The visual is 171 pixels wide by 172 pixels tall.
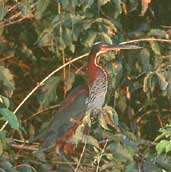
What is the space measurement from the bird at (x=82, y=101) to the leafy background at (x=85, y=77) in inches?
2.2

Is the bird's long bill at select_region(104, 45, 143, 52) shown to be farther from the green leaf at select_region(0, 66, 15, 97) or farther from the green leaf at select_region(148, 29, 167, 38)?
the green leaf at select_region(0, 66, 15, 97)

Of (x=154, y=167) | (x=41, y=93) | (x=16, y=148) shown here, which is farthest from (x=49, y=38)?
(x=154, y=167)

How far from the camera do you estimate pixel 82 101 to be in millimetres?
4438

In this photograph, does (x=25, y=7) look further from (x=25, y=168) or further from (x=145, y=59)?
(x=25, y=168)

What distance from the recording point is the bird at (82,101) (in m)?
4.30

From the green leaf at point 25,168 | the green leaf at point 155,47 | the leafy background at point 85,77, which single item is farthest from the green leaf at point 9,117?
the green leaf at point 155,47

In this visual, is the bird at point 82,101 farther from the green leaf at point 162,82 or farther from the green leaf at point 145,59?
the green leaf at point 162,82

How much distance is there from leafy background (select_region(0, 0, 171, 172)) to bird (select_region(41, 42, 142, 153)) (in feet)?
0.18

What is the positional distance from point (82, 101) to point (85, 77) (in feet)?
1.36

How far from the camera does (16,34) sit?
205 inches

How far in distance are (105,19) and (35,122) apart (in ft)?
3.55

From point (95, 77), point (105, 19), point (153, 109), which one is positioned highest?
point (105, 19)

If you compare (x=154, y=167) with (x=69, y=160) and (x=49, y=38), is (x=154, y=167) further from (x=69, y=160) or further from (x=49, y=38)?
(x=49, y=38)

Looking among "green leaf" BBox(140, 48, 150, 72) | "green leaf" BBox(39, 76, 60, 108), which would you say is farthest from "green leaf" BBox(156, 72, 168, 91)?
"green leaf" BBox(39, 76, 60, 108)
